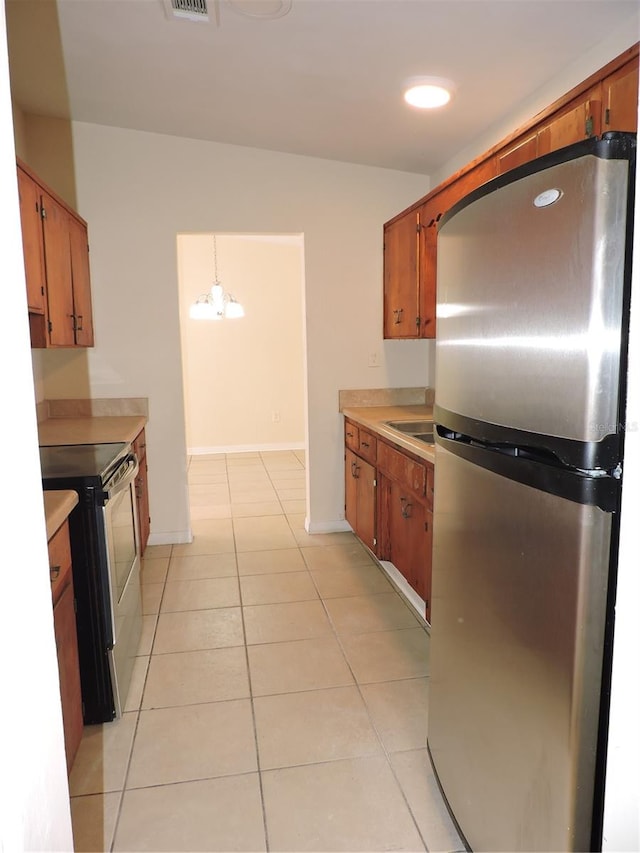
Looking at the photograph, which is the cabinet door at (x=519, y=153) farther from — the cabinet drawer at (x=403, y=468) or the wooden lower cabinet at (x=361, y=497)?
the wooden lower cabinet at (x=361, y=497)

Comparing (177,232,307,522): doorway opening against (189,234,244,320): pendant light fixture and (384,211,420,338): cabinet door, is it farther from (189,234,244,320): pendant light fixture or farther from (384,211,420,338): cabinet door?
(384,211,420,338): cabinet door

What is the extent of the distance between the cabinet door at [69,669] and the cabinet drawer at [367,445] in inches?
75.8

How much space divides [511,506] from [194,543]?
3.14m

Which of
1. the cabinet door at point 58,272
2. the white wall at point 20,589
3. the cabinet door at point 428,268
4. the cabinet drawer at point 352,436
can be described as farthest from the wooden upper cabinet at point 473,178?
the white wall at point 20,589

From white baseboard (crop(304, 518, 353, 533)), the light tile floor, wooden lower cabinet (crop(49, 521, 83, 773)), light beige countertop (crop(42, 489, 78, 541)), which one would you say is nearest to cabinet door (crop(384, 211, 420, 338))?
white baseboard (crop(304, 518, 353, 533))

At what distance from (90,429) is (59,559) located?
1601 millimetres

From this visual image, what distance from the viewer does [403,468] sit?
2871 mm

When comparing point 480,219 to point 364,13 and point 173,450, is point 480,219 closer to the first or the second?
point 364,13

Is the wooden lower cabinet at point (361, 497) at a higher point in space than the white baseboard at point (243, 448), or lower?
higher

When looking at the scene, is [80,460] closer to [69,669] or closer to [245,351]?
[69,669]

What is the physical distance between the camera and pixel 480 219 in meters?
1.32

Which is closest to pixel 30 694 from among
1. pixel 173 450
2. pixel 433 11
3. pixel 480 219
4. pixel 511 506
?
pixel 511 506

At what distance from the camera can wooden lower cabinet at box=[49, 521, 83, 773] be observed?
A: 68.3 inches

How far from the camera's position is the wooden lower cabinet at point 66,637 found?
1735 millimetres
